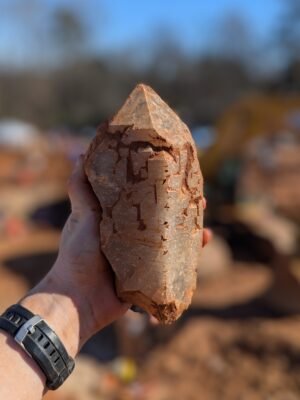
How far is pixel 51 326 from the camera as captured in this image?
5.35ft

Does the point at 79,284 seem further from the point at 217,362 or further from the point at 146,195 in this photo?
the point at 217,362

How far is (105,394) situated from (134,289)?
10.0 ft

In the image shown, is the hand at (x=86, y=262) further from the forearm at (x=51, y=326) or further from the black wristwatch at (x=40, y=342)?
the black wristwatch at (x=40, y=342)

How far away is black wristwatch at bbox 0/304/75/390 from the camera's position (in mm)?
1563

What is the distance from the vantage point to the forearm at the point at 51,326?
1.52 metres

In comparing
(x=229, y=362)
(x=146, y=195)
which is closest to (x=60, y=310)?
(x=146, y=195)

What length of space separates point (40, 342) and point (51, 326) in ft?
0.23

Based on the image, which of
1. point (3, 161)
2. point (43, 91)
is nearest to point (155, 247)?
point (3, 161)

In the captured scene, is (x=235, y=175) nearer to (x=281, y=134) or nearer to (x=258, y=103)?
(x=281, y=134)

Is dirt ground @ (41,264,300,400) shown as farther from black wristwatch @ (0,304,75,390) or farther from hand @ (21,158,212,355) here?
black wristwatch @ (0,304,75,390)

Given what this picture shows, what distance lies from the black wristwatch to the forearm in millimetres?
17

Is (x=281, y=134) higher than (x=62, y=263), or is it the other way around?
(x=62, y=263)

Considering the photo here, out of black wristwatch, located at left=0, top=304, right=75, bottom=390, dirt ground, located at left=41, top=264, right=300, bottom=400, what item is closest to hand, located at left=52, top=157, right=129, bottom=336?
black wristwatch, located at left=0, top=304, right=75, bottom=390

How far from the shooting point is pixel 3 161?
59.6ft
